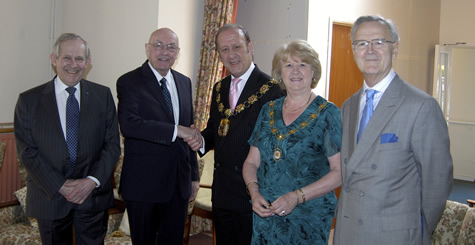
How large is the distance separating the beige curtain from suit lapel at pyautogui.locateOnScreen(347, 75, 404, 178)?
2924mm

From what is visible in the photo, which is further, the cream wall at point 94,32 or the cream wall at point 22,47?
the cream wall at point 22,47

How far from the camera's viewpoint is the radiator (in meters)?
4.45

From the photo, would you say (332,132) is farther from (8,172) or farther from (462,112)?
(462,112)

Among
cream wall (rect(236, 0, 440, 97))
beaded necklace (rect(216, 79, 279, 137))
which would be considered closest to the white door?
cream wall (rect(236, 0, 440, 97))

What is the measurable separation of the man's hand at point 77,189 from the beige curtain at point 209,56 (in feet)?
7.00

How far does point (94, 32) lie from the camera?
4570 millimetres

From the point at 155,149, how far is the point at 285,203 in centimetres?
96

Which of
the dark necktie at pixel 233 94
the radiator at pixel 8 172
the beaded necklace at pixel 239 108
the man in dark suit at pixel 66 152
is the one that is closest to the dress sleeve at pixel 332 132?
the beaded necklace at pixel 239 108

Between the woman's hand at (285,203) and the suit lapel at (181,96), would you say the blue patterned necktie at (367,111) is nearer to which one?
the woman's hand at (285,203)

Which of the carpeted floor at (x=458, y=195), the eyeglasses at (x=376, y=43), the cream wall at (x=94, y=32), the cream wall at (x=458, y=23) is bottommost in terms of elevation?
the carpeted floor at (x=458, y=195)

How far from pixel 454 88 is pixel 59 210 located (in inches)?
315

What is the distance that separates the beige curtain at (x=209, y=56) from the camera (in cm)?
450

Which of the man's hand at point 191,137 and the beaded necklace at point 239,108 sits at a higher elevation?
the beaded necklace at point 239,108

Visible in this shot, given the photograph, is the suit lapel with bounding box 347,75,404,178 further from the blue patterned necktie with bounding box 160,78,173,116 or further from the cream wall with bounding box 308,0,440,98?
the cream wall with bounding box 308,0,440,98
